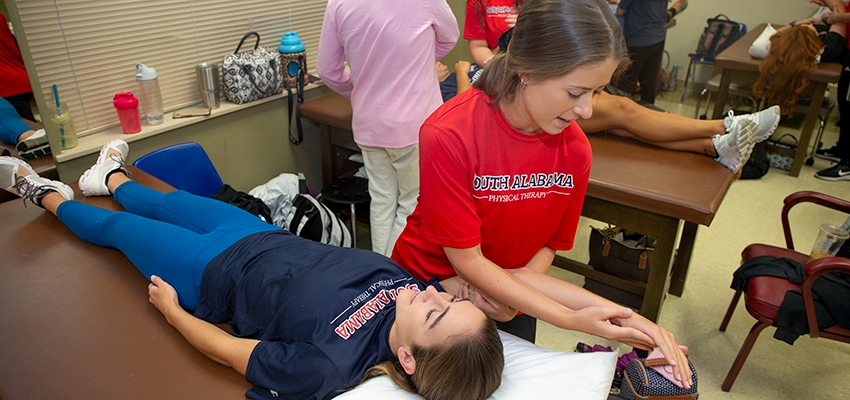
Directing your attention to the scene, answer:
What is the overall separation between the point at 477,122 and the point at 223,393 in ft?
2.86

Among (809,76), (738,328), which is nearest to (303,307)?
(738,328)

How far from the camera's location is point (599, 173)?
215 centimetres

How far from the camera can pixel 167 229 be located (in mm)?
1721

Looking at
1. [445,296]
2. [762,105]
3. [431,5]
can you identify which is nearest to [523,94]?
[445,296]

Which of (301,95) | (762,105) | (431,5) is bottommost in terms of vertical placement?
(762,105)

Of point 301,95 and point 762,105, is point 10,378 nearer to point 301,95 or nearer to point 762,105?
point 301,95

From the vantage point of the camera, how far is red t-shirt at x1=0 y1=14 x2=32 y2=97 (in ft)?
6.30

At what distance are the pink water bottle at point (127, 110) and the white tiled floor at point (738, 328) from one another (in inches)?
77.6

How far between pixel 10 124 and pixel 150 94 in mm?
506

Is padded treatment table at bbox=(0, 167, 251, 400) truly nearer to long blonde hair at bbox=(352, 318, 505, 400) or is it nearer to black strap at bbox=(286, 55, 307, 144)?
long blonde hair at bbox=(352, 318, 505, 400)

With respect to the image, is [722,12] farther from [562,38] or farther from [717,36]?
[562,38]

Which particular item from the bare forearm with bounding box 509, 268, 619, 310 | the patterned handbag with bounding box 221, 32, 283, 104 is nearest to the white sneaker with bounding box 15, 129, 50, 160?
the patterned handbag with bounding box 221, 32, 283, 104

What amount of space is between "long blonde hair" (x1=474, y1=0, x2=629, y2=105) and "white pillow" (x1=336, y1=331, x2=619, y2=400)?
727mm

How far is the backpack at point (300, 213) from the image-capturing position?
2523 millimetres
